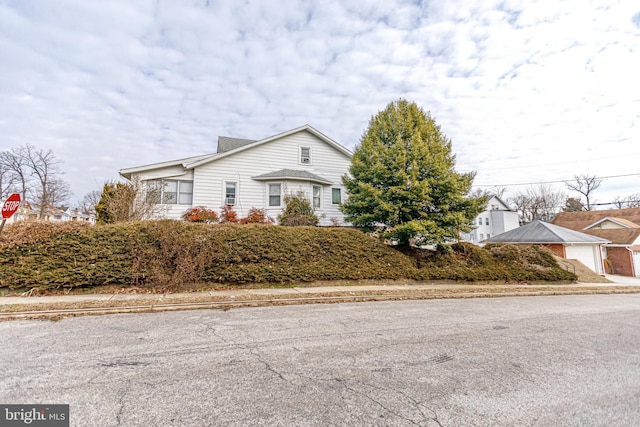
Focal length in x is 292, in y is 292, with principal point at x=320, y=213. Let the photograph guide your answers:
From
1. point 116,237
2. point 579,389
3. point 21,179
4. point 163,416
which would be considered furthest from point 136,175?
point 21,179

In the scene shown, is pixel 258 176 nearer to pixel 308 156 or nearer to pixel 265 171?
pixel 265 171

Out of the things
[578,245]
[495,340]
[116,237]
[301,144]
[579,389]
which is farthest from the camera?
[578,245]

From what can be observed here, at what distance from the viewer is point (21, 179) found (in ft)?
109

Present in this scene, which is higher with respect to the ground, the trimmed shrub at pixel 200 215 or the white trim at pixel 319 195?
the white trim at pixel 319 195

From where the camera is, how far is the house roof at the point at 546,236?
23.0 m

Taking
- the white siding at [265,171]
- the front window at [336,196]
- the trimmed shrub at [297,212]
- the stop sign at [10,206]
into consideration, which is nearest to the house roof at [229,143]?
the white siding at [265,171]

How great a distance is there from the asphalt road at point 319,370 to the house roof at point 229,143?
15813mm

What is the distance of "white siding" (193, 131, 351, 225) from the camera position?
1627cm

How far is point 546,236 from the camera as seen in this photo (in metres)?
23.7

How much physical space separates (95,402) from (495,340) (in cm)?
566

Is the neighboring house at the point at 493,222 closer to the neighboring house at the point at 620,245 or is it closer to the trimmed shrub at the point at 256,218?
the neighboring house at the point at 620,245

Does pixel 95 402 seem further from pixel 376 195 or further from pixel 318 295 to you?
pixel 376 195

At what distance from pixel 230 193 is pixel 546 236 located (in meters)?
24.7

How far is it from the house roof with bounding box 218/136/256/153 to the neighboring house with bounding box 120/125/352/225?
3.24 m
